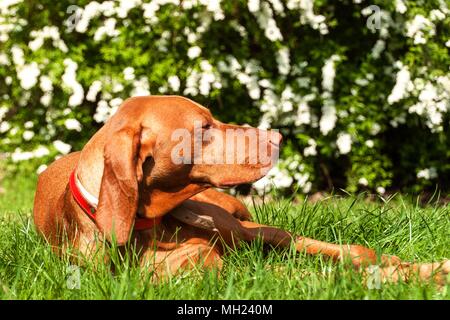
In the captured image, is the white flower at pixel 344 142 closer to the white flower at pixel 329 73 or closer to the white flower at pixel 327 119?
the white flower at pixel 327 119

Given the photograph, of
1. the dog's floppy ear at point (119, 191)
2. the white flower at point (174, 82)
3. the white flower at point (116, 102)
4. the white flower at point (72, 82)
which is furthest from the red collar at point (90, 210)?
the white flower at point (72, 82)

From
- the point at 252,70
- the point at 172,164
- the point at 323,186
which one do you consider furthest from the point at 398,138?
the point at 172,164

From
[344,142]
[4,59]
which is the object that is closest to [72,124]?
[4,59]

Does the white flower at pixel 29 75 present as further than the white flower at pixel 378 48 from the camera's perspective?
Yes

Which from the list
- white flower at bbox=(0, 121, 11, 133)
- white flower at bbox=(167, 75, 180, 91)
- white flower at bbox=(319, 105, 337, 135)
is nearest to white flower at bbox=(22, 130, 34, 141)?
white flower at bbox=(0, 121, 11, 133)

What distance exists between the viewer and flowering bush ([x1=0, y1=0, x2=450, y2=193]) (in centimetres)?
611

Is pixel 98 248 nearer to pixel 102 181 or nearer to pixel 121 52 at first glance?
pixel 102 181

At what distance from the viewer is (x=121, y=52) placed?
620 centimetres

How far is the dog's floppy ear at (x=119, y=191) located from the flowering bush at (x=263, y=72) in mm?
3088

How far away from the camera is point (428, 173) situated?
664 cm

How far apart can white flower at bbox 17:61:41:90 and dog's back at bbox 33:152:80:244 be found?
2.24 meters

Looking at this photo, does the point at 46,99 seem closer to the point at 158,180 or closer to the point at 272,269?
the point at 158,180

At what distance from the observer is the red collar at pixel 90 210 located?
3.08m

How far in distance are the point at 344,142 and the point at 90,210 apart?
3.66 meters
